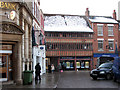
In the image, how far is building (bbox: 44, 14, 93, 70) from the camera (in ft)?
164

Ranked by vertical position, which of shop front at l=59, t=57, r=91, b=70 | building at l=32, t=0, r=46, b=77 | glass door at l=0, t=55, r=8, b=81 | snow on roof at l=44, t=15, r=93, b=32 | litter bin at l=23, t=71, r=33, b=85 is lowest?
shop front at l=59, t=57, r=91, b=70

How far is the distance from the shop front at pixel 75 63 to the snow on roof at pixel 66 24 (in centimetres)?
635

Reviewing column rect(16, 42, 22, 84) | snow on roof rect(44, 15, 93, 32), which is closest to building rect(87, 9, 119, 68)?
snow on roof rect(44, 15, 93, 32)

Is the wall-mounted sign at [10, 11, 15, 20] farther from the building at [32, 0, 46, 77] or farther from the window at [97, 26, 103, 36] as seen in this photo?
the window at [97, 26, 103, 36]

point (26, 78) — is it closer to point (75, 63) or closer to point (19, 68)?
point (19, 68)

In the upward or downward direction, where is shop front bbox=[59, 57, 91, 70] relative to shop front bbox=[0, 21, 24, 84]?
downward

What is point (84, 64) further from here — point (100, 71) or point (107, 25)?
point (100, 71)

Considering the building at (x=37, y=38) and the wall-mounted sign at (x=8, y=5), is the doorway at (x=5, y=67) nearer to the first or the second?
the wall-mounted sign at (x=8, y=5)

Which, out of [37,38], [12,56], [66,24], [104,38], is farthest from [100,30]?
[12,56]

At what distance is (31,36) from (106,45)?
109 feet

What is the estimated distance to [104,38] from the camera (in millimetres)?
52844

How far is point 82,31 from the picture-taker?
51219 millimetres

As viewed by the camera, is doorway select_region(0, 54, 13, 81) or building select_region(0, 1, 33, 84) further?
doorway select_region(0, 54, 13, 81)

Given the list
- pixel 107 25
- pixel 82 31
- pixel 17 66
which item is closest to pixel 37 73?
pixel 17 66
